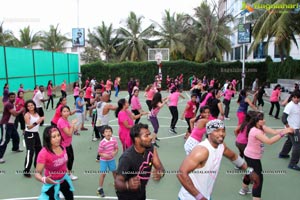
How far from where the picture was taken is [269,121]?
12789mm

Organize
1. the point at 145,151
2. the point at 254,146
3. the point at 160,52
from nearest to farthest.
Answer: the point at 145,151 → the point at 254,146 → the point at 160,52

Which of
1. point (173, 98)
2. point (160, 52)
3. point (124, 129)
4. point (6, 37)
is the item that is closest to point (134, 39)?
point (160, 52)

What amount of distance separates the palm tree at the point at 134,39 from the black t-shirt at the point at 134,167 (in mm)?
32505

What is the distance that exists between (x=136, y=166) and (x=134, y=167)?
1.1 inches

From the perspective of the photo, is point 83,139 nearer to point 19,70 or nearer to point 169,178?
point 169,178

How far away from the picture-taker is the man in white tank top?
2.91 m

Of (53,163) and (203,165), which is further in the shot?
(53,163)

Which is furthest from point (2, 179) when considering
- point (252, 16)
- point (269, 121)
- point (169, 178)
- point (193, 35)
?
point (193, 35)

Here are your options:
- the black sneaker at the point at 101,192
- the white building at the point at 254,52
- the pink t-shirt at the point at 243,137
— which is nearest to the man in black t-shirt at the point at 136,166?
the black sneaker at the point at 101,192

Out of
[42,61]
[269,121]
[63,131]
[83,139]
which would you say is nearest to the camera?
[63,131]

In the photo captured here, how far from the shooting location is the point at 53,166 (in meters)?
3.79

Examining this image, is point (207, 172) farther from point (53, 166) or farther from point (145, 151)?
point (53, 166)

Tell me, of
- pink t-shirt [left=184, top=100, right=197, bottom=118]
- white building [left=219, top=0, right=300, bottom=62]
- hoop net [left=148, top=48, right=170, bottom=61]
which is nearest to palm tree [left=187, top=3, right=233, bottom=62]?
white building [left=219, top=0, right=300, bottom=62]

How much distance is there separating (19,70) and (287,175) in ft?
54.0
